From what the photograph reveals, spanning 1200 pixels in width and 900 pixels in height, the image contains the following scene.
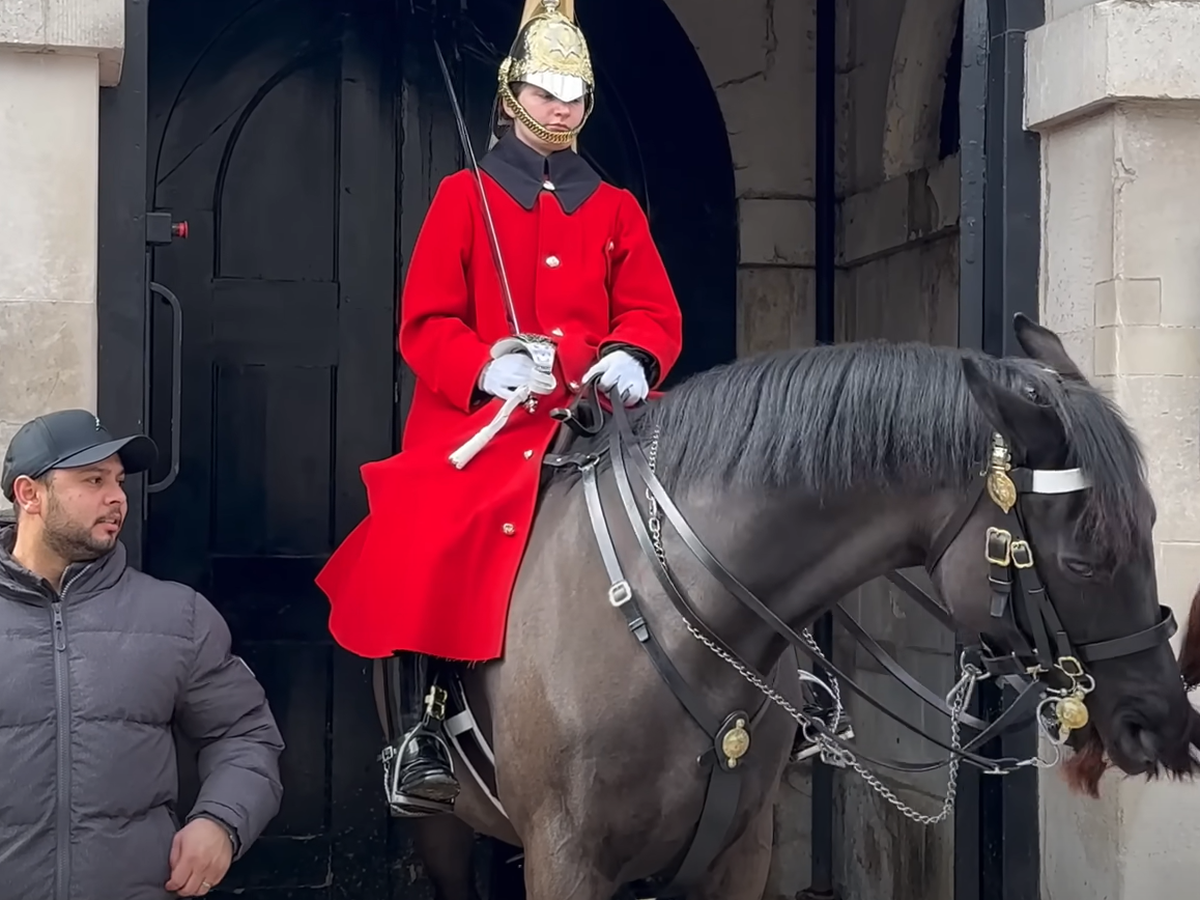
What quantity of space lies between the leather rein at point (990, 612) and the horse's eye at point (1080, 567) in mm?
55

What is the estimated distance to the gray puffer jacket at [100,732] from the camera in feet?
9.28

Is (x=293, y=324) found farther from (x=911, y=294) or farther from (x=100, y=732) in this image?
(x=100, y=732)

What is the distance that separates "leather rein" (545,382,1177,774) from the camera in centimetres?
270

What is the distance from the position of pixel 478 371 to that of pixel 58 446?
881 millimetres

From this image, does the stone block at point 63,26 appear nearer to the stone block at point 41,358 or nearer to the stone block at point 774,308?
the stone block at point 41,358

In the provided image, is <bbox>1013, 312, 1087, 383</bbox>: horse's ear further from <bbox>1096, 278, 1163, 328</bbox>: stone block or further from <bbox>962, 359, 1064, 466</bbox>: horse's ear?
<bbox>1096, 278, 1163, 328</bbox>: stone block

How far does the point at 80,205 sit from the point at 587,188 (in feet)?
3.58

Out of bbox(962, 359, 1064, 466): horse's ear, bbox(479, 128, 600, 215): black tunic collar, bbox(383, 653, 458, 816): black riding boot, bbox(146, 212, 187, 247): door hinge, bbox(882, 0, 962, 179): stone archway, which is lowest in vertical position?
bbox(383, 653, 458, 816): black riding boot

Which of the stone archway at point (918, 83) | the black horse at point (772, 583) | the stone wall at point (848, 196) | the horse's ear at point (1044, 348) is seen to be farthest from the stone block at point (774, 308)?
the horse's ear at point (1044, 348)

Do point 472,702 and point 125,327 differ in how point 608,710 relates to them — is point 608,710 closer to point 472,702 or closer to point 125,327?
point 472,702

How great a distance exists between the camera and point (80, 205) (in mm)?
3494

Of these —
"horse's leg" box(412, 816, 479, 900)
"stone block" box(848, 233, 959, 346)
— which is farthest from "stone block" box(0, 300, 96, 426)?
"stone block" box(848, 233, 959, 346)

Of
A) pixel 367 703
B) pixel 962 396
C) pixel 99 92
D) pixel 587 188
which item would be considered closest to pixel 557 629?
pixel 962 396

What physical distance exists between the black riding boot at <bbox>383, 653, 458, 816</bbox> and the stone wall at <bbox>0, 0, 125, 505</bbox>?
89 centimetres
